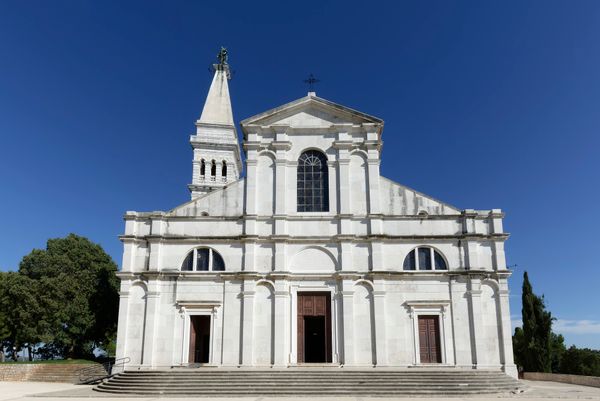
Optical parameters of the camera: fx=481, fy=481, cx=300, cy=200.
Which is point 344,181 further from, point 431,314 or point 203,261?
point 203,261

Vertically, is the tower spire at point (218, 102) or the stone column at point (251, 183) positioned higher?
the tower spire at point (218, 102)

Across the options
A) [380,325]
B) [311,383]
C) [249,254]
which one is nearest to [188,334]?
[249,254]

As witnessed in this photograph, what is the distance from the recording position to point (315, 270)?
80.4 feet

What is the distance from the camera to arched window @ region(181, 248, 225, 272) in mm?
24594

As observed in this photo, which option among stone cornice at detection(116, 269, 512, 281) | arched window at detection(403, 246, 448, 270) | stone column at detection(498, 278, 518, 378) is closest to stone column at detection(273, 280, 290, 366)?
stone cornice at detection(116, 269, 512, 281)

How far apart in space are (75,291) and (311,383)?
20957mm

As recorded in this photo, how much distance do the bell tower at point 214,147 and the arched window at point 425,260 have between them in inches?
1249

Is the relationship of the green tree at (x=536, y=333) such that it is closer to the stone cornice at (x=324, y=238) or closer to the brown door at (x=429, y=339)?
the stone cornice at (x=324, y=238)

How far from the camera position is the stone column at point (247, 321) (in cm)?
2309

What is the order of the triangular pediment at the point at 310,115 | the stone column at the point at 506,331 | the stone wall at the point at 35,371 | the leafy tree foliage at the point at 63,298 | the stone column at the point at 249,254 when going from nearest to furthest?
the stone column at the point at 506,331 → the stone column at the point at 249,254 → the stone wall at the point at 35,371 → the triangular pediment at the point at 310,115 → the leafy tree foliage at the point at 63,298

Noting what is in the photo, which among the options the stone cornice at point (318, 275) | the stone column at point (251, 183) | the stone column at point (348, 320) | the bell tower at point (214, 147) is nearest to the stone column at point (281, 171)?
the stone column at point (251, 183)

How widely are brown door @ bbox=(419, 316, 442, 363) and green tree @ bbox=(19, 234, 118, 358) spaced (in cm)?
2270

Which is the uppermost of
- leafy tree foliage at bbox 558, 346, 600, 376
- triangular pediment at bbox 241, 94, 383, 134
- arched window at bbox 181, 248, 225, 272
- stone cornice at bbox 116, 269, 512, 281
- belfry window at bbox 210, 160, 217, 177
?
belfry window at bbox 210, 160, 217, 177

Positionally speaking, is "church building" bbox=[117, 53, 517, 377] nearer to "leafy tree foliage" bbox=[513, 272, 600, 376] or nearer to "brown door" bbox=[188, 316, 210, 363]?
"brown door" bbox=[188, 316, 210, 363]
